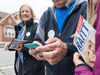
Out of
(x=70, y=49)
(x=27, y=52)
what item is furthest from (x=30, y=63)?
(x=70, y=49)

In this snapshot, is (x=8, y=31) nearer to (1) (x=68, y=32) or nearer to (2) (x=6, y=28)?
(2) (x=6, y=28)

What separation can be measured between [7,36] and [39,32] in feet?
67.4

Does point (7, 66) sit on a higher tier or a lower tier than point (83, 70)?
lower

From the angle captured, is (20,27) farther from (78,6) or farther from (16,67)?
(78,6)

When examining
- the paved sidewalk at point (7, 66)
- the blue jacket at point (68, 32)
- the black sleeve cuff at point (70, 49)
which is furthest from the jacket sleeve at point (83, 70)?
the paved sidewalk at point (7, 66)

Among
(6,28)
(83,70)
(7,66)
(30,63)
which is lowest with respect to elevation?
(7,66)

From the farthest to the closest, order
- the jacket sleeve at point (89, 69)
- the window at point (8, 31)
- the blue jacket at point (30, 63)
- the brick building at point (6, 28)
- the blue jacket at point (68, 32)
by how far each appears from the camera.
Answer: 1. the window at point (8, 31)
2. the brick building at point (6, 28)
3. the blue jacket at point (30, 63)
4. the blue jacket at point (68, 32)
5. the jacket sleeve at point (89, 69)

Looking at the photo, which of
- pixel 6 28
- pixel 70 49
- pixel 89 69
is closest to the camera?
pixel 89 69

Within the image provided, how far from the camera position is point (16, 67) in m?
2.46

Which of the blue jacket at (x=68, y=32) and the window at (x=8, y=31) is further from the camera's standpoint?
the window at (x=8, y=31)

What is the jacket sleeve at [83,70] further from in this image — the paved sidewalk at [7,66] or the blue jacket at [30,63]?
the paved sidewalk at [7,66]

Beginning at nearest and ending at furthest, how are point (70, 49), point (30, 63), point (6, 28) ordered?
point (70, 49), point (30, 63), point (6, 28)

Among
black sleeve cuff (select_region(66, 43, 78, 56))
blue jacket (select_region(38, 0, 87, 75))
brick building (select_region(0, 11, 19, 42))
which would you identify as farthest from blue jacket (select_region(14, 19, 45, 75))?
brick building (select_region(0, 11, 19, 42))

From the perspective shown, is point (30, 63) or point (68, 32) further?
point (30, 63)
